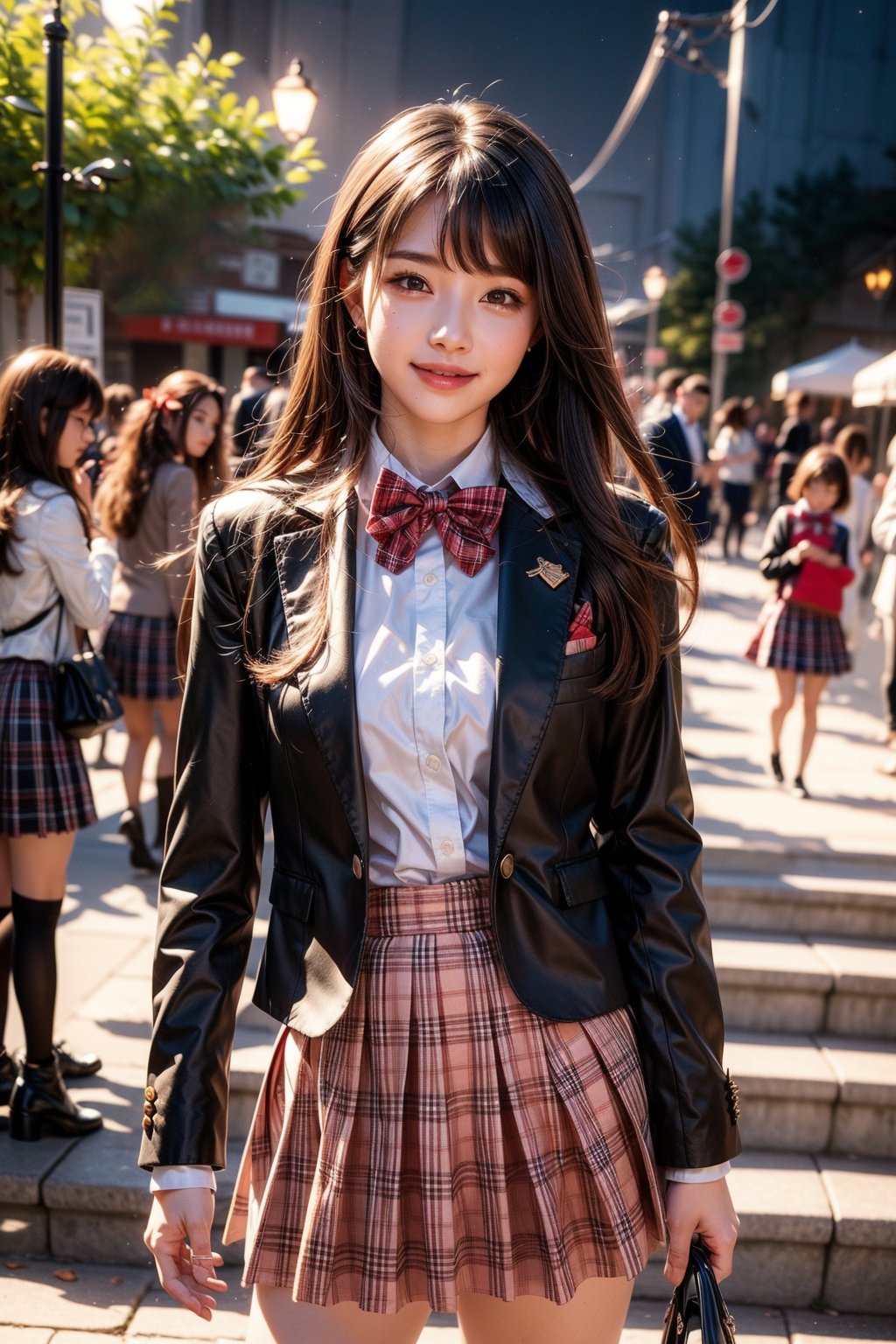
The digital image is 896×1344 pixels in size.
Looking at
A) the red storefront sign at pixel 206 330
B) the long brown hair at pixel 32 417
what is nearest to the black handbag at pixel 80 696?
the long brown hair at pixel 32 417

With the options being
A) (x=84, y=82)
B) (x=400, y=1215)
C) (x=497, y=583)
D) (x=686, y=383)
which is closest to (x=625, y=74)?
(x=84, y=82)

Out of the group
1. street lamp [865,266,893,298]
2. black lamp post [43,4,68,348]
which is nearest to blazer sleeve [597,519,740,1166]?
black lamp post [43,4,68,348]

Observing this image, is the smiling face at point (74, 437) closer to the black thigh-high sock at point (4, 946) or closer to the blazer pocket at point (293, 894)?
the black thigh-high sock at point (4, 946)

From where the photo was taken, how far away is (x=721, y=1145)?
4.79 feet

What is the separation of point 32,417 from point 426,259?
2139 mm

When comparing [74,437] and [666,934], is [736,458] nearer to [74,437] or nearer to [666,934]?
[74,437]

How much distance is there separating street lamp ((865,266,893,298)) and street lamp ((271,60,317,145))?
776 inches

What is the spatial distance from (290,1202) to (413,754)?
1.82 feet

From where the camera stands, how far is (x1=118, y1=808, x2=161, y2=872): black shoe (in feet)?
17.6

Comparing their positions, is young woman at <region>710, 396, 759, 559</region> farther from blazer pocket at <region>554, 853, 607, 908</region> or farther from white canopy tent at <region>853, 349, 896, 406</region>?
blazer pocket at <region>554, 853, 607, 908</region>

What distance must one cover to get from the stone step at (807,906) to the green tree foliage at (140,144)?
3.02 metres

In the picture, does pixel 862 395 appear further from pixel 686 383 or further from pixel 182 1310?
pixel 182 1310

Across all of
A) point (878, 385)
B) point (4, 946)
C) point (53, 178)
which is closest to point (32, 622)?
point (4, 946)

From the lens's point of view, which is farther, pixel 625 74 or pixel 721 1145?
pixel 625 74
